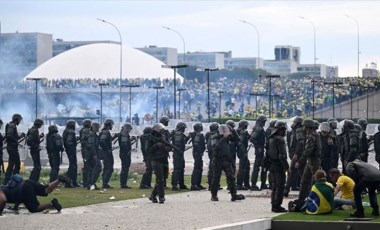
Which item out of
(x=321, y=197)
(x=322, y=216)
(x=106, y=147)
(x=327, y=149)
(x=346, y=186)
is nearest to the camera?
(x=322, y=216)

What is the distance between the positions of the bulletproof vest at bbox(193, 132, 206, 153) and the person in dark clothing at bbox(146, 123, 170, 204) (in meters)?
6.27

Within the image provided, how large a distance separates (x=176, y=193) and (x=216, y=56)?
156 meters

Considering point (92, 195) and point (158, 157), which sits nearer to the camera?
point (158, 157)

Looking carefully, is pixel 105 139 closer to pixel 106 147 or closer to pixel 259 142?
pixel 106 147

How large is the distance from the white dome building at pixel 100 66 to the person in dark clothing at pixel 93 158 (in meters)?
84.8

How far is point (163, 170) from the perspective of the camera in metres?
29.1

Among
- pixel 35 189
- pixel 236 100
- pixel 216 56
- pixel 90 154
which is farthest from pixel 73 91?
pixel 35 189

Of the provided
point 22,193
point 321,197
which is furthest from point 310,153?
point 22,193

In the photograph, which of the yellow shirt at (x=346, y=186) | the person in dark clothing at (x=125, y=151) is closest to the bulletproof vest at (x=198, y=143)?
the person in dark clothing at (x=125, y=151)

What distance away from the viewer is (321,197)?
83.2ft

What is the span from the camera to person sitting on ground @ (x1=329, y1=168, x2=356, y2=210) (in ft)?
85.7

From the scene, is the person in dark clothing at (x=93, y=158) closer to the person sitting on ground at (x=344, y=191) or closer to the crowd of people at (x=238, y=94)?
the person sitting on ground at (x=344, y=191)

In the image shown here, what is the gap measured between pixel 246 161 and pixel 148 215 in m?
9.54

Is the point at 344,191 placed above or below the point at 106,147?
below
